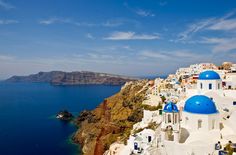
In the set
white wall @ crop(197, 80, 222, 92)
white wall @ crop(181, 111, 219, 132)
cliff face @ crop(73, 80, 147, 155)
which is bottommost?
cliff face @ crop(73, 80, 147, 155)

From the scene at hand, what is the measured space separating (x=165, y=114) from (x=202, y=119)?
10.9ft

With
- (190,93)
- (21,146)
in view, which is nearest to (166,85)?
(190,93)

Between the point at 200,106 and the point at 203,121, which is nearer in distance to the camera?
the point at 203,121

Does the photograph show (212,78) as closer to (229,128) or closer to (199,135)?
(229,128)

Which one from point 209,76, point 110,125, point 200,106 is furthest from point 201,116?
point 110,125

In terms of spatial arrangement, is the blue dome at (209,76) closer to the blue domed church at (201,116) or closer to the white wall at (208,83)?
the white wall at (208,83)

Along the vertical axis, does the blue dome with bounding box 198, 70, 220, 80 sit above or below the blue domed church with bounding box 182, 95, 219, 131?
above

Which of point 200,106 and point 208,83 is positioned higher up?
point 208,83

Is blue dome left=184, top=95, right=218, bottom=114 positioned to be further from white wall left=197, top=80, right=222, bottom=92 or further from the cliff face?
the cliff face

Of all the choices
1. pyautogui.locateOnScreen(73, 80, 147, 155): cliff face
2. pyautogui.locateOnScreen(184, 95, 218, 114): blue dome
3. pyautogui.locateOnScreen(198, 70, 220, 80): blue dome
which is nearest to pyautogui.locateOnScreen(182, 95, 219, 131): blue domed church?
pyautogui.locateOnScreen(184, 95, 218, 114): blue dome

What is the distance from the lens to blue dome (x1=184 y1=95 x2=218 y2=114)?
2181 centimetres

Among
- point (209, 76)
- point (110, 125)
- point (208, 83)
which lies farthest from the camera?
point (110, 125)

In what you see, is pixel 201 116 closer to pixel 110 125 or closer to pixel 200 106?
pixel 200 106

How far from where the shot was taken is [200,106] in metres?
22.0
